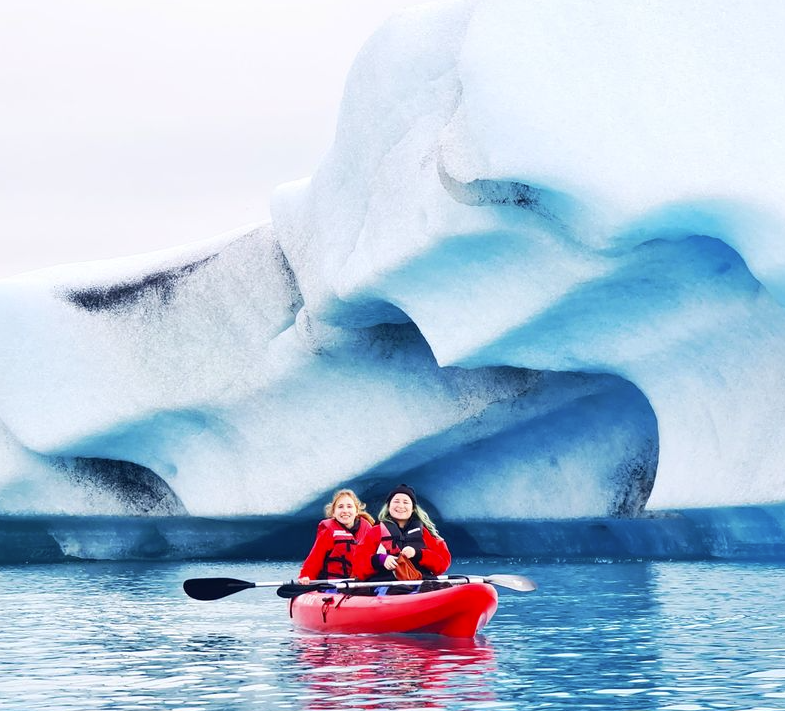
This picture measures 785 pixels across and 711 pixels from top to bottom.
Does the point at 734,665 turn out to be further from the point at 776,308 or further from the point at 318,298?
the point at 318,298

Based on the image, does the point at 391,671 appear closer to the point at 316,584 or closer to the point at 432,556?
the point at 432,556

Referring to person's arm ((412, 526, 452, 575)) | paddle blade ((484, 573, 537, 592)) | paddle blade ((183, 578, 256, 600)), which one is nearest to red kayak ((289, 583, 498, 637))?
person's arm ((412, 526, 452, 575))

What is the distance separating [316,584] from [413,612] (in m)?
1.12

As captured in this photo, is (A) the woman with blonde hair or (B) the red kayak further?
(A) the woman with blonde hair

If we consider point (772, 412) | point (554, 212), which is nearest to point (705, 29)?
point (554, 212)

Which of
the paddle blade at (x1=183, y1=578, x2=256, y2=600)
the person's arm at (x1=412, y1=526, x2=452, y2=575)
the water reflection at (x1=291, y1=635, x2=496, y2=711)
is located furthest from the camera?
the paddle blade at (x1=183, y1=578, x2=256, y2=600)

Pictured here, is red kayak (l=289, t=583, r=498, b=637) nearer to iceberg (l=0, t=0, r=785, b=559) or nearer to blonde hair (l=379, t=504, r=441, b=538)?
blonde hair (l=379, t=504, r=441, b=538)

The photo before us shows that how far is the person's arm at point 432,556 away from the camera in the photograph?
9.62 metres

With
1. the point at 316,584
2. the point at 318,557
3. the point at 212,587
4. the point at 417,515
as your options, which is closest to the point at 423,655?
the point at 417,515

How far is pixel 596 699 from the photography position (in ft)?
21.3

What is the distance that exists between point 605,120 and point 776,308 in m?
2.31

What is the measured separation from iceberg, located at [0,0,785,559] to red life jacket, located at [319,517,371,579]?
360 centimetres

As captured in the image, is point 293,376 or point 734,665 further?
point 293,376

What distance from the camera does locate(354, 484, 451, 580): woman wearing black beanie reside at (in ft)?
31.0
